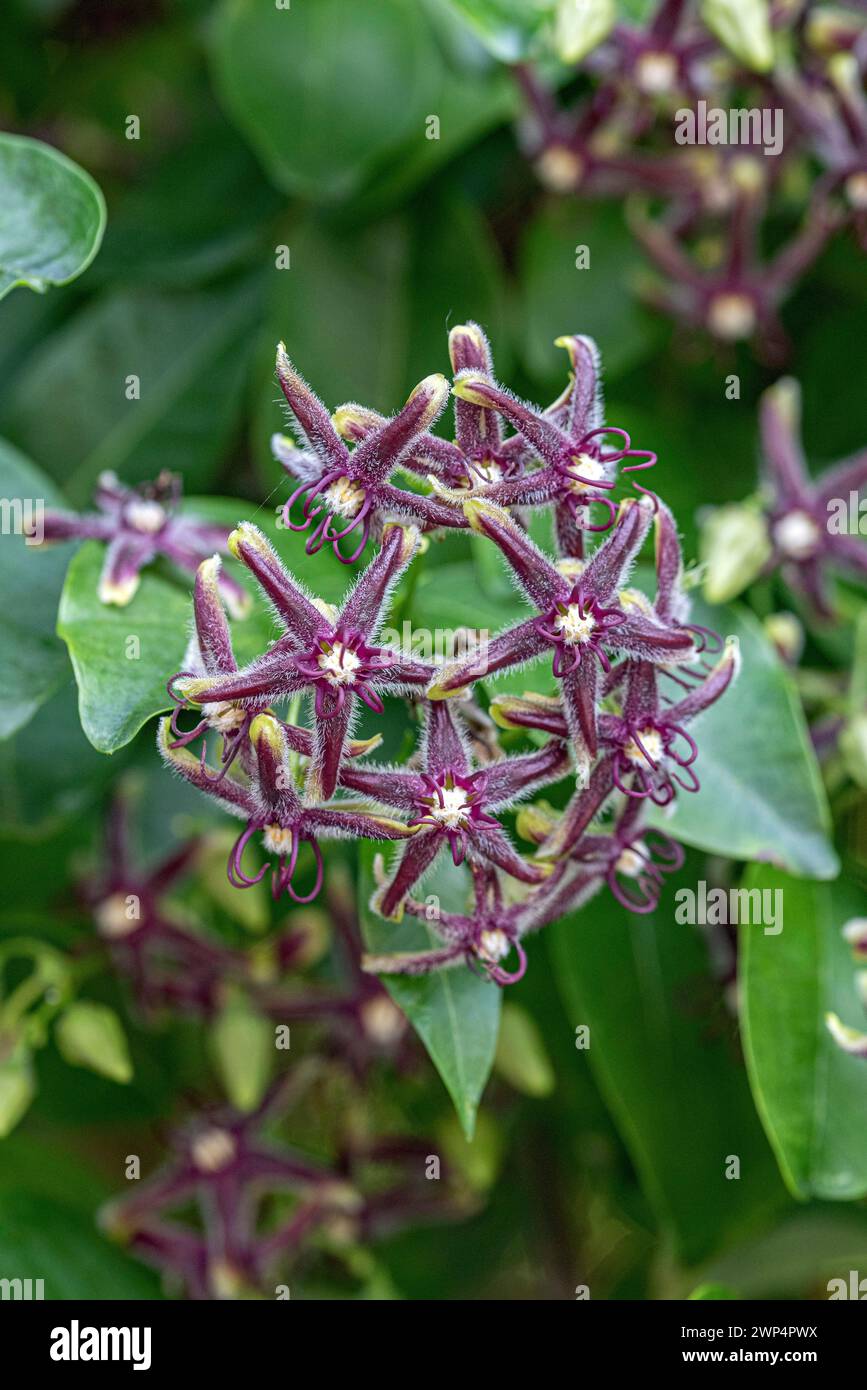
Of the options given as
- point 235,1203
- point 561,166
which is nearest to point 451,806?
point 235,1203

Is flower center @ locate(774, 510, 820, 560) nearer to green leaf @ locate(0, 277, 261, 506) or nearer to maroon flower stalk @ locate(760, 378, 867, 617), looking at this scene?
maroon flower stalk @ locate(760, 378, 867, 617)

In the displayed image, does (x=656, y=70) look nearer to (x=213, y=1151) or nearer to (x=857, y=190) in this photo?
(x=857, y=190)

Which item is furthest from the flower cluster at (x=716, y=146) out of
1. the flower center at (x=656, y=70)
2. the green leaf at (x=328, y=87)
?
the green leaf at (x=328, y=87)

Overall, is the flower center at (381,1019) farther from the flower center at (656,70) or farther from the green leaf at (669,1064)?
the flower center at (656,70)

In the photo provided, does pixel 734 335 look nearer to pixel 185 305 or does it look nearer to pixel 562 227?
pixel 562 227
